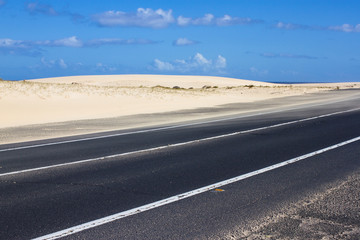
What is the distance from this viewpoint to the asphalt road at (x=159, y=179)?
534 centimetres

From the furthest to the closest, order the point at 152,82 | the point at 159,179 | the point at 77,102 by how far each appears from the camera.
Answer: the point at 152,82 < the point at 77,102 < the point at 159,179

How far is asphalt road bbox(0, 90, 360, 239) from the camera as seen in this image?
534 centimetres

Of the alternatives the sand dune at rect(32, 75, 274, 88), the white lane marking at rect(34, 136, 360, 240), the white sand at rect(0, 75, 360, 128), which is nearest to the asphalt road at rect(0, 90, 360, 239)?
the white lane marking at rect(34, 136, 360, 240)

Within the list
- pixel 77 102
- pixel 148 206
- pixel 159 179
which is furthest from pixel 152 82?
pixel 148 206

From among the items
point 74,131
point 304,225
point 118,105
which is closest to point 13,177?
point 304,225

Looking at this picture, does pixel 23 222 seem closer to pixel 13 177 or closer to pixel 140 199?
pixel 140 199

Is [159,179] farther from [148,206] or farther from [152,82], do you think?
[152,82]

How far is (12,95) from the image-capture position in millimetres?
29062

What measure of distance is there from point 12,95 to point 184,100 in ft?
42.0

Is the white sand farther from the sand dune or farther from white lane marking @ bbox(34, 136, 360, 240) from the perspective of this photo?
the sand dune

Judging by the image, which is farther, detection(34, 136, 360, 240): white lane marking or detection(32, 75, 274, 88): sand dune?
Result: detection(32, 75, 274, 88): sand dune

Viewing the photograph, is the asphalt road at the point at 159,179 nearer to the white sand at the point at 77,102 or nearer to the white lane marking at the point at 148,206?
the white lane marking at the point at 148,206

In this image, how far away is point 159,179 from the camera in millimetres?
7598

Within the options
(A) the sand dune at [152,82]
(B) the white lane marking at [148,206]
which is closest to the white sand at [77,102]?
(B) the white lane marking at [148,206]
